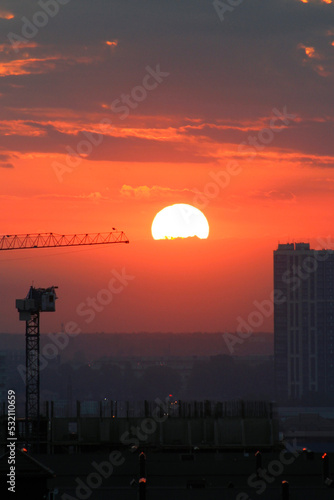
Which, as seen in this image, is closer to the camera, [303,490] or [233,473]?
[303,490]

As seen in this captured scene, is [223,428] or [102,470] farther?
[223,428]

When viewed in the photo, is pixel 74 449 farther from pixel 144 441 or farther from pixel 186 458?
pixel 186 458

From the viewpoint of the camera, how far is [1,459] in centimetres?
3294

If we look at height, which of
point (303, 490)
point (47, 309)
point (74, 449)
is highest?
point (47, 309)

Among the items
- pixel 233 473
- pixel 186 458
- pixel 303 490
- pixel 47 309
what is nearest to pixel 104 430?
pixel 186 458

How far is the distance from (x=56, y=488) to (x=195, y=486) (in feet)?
19.1

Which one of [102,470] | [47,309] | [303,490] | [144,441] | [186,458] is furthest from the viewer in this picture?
[47,309]

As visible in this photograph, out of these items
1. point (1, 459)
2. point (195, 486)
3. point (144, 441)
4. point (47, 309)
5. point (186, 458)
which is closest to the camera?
point (1, 459)

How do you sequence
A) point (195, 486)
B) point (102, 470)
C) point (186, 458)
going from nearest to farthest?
point (195, 486)
point (102, 470)
point (186, 458)

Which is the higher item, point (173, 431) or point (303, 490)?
point (173, 431)

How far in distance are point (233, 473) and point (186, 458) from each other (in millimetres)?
4168

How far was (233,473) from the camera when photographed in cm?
4469

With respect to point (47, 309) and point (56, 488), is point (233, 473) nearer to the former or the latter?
point (56, 488)

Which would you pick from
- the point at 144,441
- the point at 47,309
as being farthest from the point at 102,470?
the point at 47,309
